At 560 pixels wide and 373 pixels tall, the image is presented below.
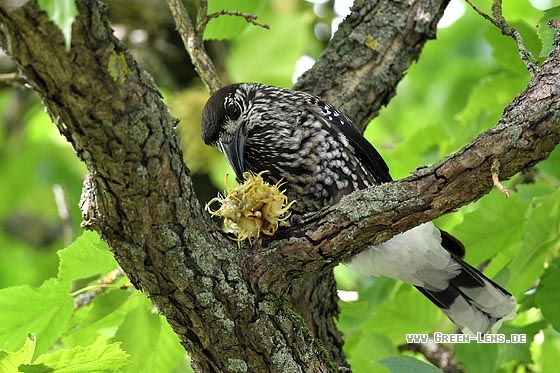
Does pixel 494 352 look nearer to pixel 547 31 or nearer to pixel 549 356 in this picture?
pixel 549 356

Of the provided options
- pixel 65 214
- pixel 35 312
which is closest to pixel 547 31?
pixel 35 312

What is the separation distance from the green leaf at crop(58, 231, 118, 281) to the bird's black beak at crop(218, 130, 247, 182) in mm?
902

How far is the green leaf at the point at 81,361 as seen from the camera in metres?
2.62

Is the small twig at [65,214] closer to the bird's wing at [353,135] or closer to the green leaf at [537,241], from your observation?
the bird's wing at [353,135]

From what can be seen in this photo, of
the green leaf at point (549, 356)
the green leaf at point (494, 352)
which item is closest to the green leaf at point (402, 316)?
the green leaf at point (494, 352)

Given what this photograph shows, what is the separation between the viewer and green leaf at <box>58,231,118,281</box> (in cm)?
330

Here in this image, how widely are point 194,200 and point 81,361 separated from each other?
2.05 feet

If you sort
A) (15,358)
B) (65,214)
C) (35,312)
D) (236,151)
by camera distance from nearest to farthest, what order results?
(15,358)
(35,312)
(236,151)
(65,214)

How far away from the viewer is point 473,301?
4.06m

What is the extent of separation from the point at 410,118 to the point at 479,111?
3497 mm

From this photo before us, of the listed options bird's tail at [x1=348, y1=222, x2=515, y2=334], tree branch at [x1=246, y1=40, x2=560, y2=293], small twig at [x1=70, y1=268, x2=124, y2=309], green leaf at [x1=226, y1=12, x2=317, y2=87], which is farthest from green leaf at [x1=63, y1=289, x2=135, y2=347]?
green leaf at [x1=226, y1=12, x2=317, y2=87]

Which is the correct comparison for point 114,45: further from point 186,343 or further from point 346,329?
point 346,329

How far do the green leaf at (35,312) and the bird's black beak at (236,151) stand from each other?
1.06 metres

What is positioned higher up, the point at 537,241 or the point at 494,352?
the point at 537,241
